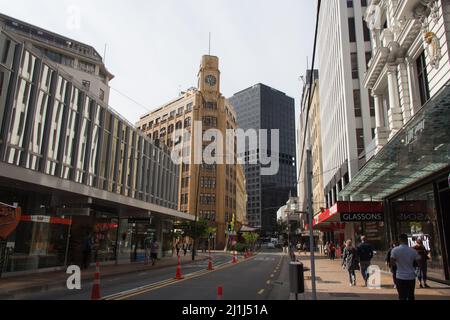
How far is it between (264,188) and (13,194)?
147m

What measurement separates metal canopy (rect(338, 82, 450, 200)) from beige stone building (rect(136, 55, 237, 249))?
62.9 meters

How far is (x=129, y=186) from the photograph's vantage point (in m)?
32.2

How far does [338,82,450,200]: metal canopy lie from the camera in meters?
9.67

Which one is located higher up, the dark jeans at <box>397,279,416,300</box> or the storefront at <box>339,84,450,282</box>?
the storefront at <box>339,84,450,282</box>

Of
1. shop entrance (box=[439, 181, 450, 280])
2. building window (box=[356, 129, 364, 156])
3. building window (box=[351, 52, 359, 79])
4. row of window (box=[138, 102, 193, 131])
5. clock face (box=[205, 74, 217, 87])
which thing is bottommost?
shop entrance (box=[439, 181, 450, 280])

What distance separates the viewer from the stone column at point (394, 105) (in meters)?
18.3

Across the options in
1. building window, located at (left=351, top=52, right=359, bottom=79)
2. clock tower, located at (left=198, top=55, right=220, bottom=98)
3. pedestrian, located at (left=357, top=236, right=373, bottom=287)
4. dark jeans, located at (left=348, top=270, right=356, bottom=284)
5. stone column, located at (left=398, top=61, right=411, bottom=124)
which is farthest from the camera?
clock tower, located at (left=198, top=55, right=220, bottom=98)

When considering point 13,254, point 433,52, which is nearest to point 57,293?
point 13,254

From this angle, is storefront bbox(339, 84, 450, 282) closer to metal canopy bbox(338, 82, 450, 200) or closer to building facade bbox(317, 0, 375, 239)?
metal canopy bbox(338, 82, 450, 200)

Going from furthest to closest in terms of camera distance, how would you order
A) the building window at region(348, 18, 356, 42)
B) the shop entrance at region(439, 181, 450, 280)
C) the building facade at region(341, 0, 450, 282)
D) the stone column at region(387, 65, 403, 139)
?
1. the building window at region(348, 18, 356, 42)
2. the stone column at region(387, 65, 403, 139)
3. the shop entrance at region(439, 181, 450, 280)
4. the building facade at region(341, 0, 450, 282)

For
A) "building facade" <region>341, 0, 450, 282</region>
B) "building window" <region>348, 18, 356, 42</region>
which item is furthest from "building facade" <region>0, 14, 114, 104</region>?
"building facade" <region>341, 0, 450, 282</region>

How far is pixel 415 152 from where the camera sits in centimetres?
1284

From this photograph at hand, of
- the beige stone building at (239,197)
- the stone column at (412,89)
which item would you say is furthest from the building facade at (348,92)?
the beige stone building at (239,197)
